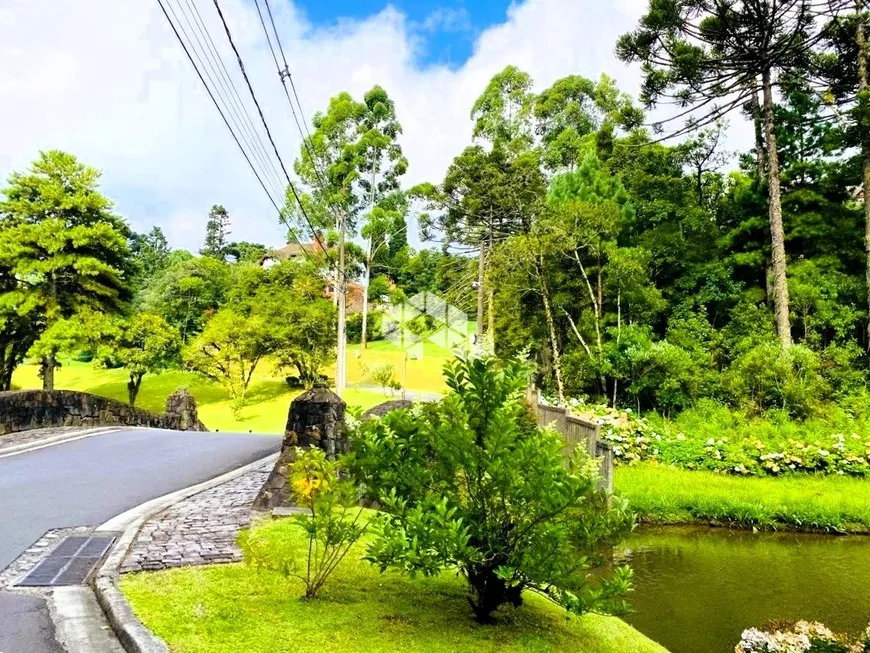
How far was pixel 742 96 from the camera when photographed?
16703 millimetres

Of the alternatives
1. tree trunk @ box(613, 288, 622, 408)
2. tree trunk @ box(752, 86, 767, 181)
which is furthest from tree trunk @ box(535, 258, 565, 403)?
tree trunk @ box(752, 86, 767, 181)

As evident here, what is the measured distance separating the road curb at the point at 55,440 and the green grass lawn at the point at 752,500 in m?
10.3

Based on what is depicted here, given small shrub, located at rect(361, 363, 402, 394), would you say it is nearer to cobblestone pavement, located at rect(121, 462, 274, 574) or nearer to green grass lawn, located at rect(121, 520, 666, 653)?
cobblestone pavement, located at rect(121, 462, 274, 574)

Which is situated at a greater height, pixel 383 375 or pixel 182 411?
pixel 383 375

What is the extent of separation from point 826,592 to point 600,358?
1047cm

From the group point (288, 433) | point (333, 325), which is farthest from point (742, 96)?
point (333, 325)

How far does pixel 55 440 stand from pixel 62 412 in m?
2.47

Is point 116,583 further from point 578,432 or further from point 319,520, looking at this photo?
point 578,432

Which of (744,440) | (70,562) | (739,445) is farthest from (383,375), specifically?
(70,562)

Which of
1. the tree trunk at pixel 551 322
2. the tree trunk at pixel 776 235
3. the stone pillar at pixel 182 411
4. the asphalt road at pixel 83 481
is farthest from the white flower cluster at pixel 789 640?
the stone pillar at pixel 182 411

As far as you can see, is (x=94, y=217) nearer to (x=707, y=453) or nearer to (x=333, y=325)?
(x=333, y=325)

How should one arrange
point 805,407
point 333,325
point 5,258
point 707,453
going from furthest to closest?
1. point 333,325
2. point 5,258
3. point 805,407
4. point 707,453

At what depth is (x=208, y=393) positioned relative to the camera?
32.4m

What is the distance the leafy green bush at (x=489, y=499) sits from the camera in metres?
3.38
